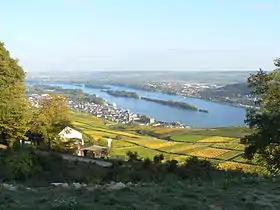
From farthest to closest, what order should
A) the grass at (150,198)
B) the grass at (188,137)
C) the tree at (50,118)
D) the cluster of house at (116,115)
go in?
the cluster of house at (116,115)
the grass at (188,137)
the tree at (50,118)
the grass at (150,198)

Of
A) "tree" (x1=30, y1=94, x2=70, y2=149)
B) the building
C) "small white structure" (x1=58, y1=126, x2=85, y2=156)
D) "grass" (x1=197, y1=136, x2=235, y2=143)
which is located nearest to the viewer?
the building

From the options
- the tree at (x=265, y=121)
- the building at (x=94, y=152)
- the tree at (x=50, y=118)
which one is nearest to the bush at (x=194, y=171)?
the tree at (x=265, y=121)

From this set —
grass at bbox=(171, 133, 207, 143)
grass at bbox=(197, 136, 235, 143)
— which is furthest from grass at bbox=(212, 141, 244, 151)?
grass at bbox=(171, 133, 207, 143)

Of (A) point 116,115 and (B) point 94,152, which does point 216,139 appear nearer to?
(B) point 94,152

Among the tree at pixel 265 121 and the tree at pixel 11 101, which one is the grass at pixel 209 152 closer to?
the tree at pixel 11 101

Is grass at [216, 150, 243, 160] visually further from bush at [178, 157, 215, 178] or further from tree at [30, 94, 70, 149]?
bush at [178, 157, 215, 178]
